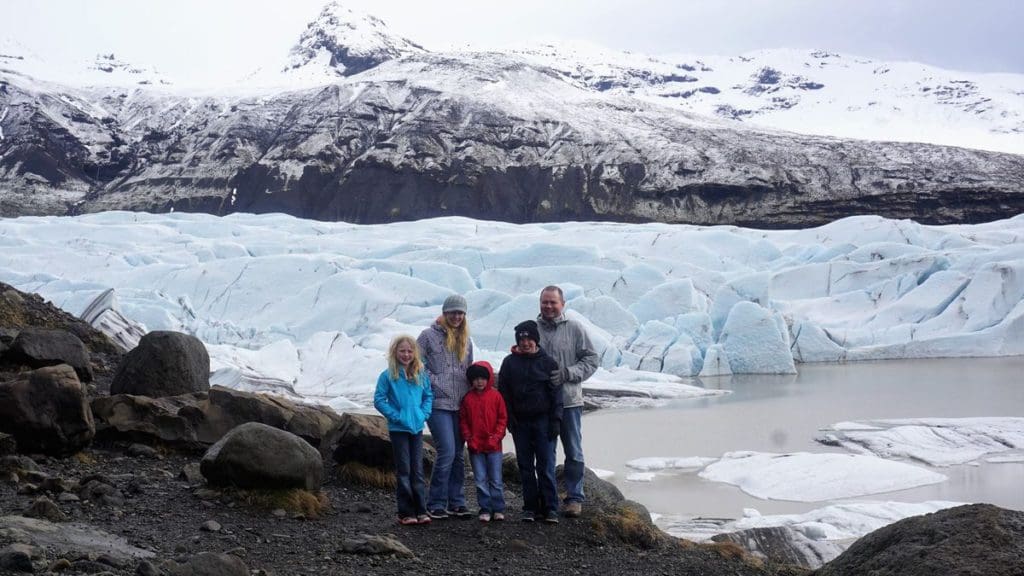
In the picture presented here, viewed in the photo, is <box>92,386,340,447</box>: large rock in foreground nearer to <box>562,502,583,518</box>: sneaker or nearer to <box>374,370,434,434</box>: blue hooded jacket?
<box>374,370,434,434</box>: blue hooded jacket

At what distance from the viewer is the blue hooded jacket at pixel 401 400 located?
14.6 ft

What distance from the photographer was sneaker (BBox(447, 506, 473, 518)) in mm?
4660

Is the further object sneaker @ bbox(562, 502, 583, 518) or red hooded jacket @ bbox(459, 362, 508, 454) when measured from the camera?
sneaker @ bbox(562, 502, 583, 518)

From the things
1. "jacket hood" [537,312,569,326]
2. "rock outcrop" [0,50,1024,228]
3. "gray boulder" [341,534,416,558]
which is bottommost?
"gray boulder" [341,534,416,558]

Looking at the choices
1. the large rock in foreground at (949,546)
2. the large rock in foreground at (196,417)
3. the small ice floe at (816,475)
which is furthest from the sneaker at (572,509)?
the small ice floe at (816,475)

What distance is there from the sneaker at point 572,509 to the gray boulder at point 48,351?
3601 mm

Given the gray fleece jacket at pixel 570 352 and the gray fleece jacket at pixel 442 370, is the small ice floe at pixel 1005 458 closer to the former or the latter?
the gray fleece jacket at pixel 570 352

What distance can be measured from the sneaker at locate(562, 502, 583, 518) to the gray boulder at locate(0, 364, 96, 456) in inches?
96.6

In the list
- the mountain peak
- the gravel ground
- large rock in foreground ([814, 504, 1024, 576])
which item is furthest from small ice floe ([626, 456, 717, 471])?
the mountain peak

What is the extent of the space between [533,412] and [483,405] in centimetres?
23

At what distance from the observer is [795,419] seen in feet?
37.0

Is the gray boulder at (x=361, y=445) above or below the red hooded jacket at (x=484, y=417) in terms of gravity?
below

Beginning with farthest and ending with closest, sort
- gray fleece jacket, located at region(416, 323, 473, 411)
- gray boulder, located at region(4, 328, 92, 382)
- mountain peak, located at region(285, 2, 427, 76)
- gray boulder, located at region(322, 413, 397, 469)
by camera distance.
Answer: mountain peak, located at region(285, 2, 427, 76), gray boulder, located at region(4, 328, 92, 382), gray boulder, located at region(322, 413, 397, 469), gray fleece jacket, located at region(416, 323, 473, 411)

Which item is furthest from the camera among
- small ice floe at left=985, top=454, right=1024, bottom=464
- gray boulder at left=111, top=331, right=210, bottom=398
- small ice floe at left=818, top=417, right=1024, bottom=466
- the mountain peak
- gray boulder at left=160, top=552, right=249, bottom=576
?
the mountain peak
